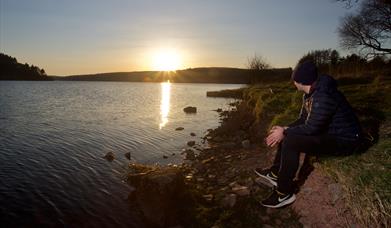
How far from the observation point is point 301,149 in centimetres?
593

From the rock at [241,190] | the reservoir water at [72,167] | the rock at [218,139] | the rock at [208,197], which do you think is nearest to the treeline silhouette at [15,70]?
the reservoir water at [72,167]

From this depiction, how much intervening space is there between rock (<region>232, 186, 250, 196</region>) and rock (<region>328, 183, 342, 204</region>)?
2223 millimetres

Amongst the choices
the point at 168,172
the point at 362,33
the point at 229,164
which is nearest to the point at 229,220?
the point at 168,172

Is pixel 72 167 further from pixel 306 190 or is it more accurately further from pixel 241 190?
pixel 306 190

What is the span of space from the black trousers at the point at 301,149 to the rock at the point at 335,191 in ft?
2.24

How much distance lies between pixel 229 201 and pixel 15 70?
193m

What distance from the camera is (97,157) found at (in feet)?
49.6

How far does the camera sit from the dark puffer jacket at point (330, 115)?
5664 mm

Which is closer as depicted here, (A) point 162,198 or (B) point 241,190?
(B) point 241,190

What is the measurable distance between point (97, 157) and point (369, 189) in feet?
41.3

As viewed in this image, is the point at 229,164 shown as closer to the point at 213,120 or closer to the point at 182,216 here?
the point at 182,216

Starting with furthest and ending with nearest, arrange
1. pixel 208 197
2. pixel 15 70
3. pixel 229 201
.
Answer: pixel 15 70 < pixel 208 197 < pixel 229 201

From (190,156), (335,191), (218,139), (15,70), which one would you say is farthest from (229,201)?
(15,70)

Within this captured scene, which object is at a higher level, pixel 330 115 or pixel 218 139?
pixel 330 115
